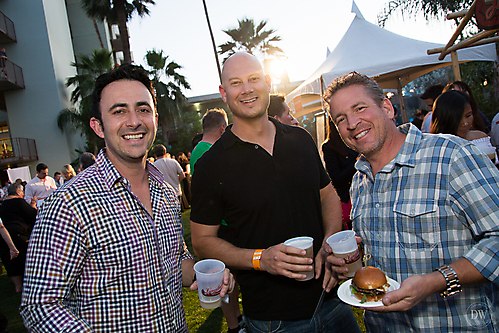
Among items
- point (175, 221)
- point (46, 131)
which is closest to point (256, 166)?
point (175, 221)

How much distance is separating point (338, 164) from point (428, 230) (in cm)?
248

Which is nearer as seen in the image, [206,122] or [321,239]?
[321,239]

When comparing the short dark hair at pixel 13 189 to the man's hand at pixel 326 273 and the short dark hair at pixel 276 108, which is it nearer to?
the short dark hair at pixel 276 108

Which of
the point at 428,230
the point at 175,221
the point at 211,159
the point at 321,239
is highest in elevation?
the point at 211,159

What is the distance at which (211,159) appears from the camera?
2111 millimetres

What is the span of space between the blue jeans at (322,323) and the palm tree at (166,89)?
22.9m

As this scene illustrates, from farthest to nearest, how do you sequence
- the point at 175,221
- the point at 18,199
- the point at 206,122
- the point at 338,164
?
the point at 18,199 < the point at 206,122 < the point at 338,164 < the point at 175,221

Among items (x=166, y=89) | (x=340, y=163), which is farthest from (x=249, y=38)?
(x=340, y=163)

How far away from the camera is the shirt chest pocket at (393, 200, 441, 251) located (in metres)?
1.55

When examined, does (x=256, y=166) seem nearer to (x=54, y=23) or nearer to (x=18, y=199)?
(x=18, y=199)

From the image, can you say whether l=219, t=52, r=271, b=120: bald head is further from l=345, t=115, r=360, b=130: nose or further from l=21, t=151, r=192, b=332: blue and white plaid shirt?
l=21, t=151, r=192, b=332: blue and white plaid shirt

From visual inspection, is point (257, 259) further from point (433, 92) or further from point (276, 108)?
point (433, 92)

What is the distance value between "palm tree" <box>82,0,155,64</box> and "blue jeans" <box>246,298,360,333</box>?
17921 mm

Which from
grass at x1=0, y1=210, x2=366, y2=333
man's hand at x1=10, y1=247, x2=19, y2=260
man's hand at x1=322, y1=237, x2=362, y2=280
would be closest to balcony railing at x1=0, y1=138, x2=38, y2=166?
grass at x1=0, y1=210, x2=366, y2=333
